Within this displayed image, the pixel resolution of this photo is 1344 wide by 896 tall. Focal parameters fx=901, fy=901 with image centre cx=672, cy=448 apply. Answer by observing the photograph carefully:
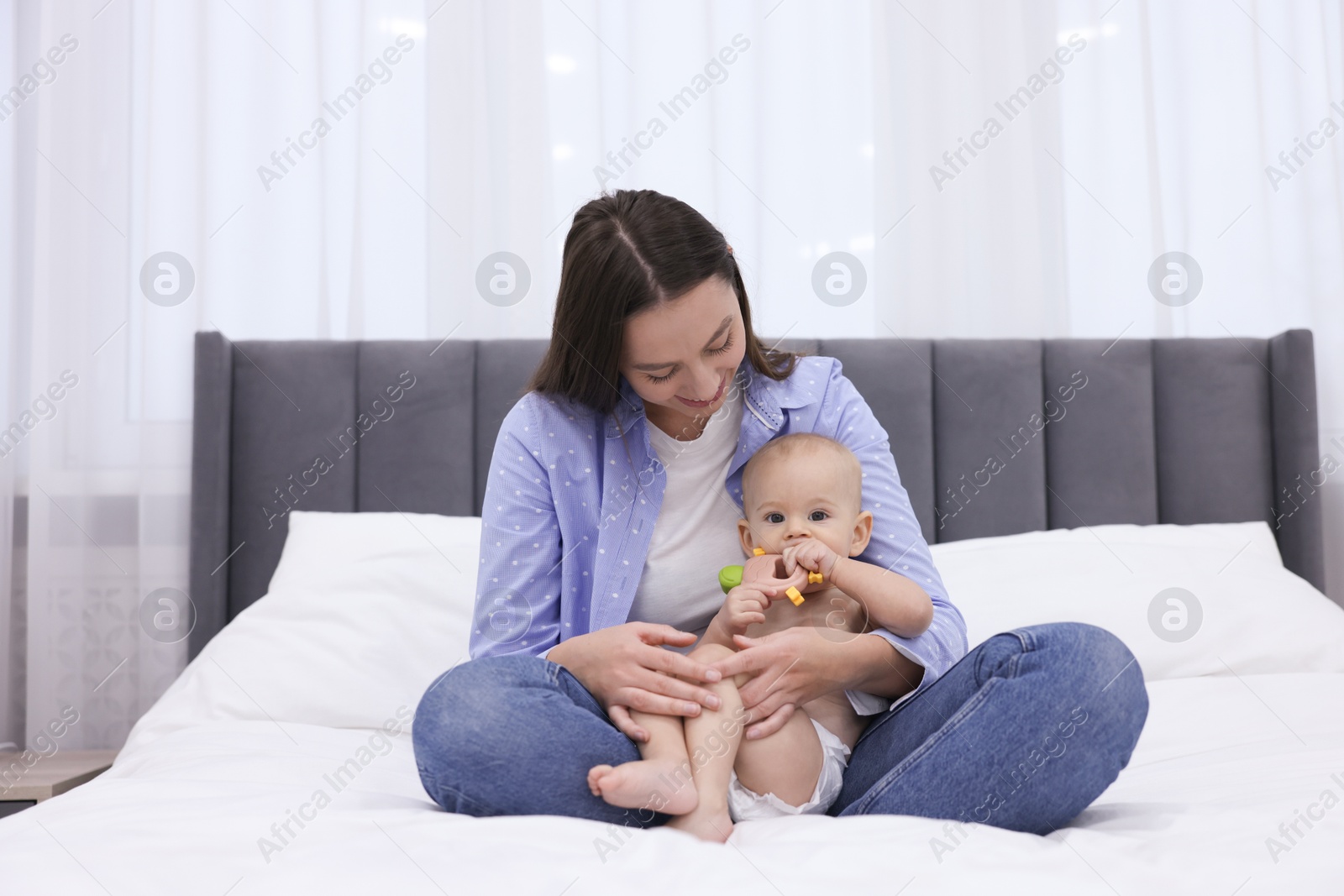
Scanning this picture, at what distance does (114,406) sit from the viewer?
2037 millimetres

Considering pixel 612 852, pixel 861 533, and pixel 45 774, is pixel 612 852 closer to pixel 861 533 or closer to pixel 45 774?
pixel 861 533

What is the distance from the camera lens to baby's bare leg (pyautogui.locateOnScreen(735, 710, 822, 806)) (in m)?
0.98

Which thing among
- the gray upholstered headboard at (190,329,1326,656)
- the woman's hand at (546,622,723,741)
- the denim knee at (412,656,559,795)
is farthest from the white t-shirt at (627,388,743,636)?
the gray upholstered headboard at (190,329,1326,656)

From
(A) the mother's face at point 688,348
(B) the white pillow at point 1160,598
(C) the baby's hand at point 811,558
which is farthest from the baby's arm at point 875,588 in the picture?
(B) the white pillow at point 1160,598

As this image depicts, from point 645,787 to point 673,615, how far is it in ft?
1.25

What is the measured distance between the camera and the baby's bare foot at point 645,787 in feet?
2.90

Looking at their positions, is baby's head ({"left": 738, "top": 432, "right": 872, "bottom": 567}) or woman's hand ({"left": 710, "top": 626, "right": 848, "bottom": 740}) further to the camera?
baby's head ({"left": 738, "top": 432, "right": 872, "bottom": 567})

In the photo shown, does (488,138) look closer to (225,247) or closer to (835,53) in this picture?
(225,247)

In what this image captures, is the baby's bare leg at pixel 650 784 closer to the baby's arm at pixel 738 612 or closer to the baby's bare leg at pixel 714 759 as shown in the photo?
the baby's bare leg at pixel 714 759

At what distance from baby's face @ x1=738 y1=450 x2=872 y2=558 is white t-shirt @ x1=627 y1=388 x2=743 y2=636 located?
11 cm

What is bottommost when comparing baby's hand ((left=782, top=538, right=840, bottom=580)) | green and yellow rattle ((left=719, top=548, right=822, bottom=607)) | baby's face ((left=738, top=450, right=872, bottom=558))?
green and yellow rattle ((left=719, top=548, right=822, bottom=607))

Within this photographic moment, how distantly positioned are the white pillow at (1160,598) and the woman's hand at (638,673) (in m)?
0.84

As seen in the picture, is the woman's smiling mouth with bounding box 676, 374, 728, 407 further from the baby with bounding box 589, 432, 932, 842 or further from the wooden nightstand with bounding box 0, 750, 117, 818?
the wooden nightstand with bounding box 0, 750, 117, 818

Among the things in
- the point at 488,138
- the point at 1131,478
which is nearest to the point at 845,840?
the point at 1131,478
